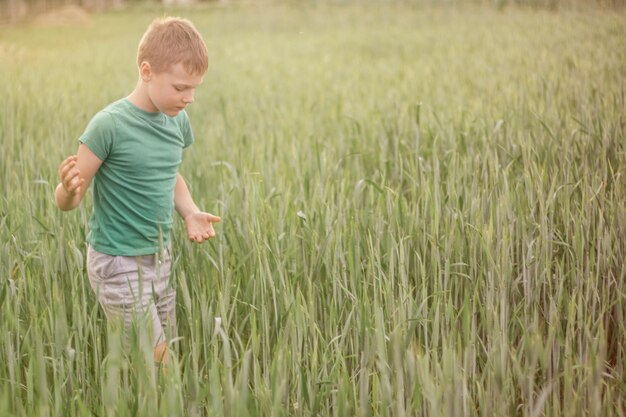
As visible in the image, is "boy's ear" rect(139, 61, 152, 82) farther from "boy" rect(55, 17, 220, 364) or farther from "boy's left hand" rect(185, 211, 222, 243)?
"boy's left hand" rect(185, 211, 222, 243)

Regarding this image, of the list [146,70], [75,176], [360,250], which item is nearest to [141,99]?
[146,70]

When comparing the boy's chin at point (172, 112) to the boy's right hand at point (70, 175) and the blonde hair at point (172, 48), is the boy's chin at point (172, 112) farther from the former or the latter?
the boy's right hand at point (70, 175)

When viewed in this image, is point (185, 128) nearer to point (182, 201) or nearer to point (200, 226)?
point (182, 201)

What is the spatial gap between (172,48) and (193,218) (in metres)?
0.47

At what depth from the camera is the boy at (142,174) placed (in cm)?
184

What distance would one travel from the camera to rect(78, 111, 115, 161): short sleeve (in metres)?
1.83

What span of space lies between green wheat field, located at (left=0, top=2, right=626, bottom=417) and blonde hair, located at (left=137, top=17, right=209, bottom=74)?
52cm

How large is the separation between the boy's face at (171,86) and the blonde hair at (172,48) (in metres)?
0.01

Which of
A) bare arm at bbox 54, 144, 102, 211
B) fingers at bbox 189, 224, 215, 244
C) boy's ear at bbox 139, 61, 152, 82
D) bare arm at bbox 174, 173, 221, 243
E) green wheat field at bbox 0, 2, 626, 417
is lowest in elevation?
green wheat field at bbox 0, 2, 626, 417

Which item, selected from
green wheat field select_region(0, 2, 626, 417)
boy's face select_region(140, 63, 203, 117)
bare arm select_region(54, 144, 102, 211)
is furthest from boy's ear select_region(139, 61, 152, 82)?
green wheat field select_region(0, 2, 626, 417)

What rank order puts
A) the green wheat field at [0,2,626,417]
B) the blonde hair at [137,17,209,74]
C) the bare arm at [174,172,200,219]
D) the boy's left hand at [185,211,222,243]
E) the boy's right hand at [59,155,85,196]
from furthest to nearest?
1. the bare arm at [174,172,200,219]
2. the boy's left hand at [185,211,222,243]
3. the blonde hair at [137,17,209,74]
4. the boy's right hand at [59,155,85,196]
5. the green wheat field at [0,2,626,417]

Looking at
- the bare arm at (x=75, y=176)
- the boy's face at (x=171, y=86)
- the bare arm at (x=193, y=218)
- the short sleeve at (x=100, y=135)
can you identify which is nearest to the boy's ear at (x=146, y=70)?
the boy's face at (x=171, y=86)

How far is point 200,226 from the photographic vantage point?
6.46ft

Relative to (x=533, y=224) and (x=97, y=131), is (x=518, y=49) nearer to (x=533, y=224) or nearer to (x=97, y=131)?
(x=533, y=224)
